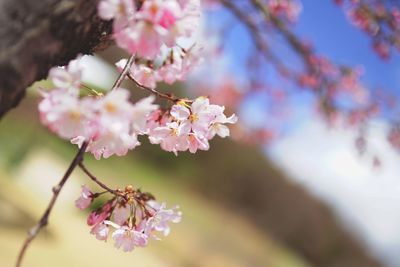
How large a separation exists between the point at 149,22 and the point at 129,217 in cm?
42

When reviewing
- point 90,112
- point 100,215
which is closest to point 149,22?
point 90,112

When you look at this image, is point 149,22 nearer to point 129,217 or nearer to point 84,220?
point 129,217

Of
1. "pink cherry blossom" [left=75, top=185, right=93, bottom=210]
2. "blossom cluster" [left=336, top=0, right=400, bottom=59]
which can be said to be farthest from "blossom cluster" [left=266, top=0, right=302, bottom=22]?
"pink cherry blossom" [left=75, top=185, right=93, bottom=210]

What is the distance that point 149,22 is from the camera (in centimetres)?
84

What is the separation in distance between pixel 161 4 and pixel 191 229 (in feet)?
26.7

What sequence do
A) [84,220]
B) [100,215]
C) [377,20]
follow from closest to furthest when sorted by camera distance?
[100,215]
[377,20]
[84,220]

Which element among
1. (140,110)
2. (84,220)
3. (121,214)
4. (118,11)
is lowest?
(121,214)

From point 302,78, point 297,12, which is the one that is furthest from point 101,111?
point 302,78

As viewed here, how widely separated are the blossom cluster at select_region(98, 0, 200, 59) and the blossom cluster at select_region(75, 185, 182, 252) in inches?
12.0

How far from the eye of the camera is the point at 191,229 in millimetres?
8742

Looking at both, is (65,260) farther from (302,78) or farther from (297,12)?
(297,12)

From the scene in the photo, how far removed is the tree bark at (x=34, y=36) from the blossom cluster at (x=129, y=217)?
0.92ft

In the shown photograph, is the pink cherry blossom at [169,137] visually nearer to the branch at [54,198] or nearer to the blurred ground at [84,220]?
the branch at [54,198]

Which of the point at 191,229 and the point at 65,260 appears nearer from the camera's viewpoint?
the point at 65,260
